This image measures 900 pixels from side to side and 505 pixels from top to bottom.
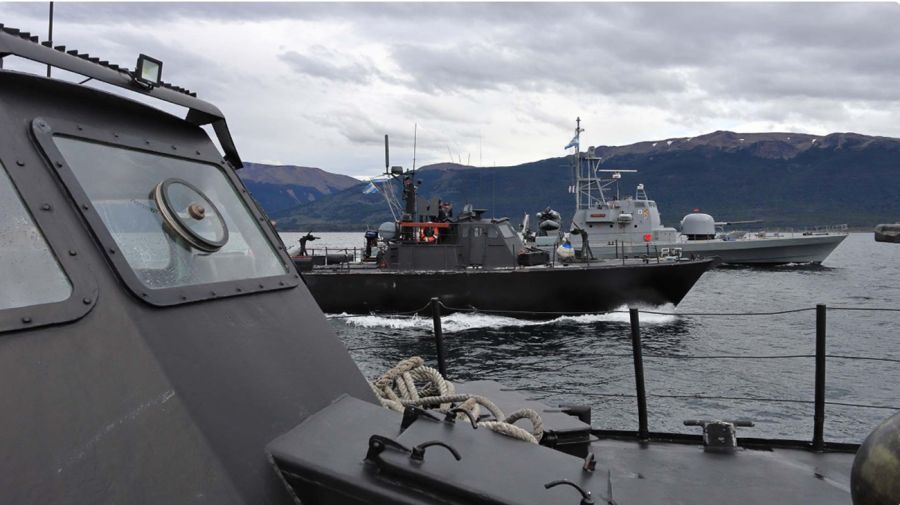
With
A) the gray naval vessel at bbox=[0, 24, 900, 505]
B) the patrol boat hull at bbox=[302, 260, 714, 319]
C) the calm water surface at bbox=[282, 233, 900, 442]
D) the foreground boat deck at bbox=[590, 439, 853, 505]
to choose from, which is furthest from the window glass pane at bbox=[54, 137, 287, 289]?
the patrol boat hull at bbox=[302, 260, 714, 319]

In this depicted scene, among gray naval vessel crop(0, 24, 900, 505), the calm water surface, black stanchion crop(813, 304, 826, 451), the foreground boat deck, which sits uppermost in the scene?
gray naval vessel crop(0, 24, 900, 505)

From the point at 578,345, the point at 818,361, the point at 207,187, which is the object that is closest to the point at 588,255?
the point at 578,345

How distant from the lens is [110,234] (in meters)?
1.82

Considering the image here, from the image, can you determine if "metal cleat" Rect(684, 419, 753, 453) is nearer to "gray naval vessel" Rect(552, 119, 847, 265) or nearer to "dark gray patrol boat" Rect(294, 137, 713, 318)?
"dark gray patrol boat" Rect(294, 137, 713, 318)

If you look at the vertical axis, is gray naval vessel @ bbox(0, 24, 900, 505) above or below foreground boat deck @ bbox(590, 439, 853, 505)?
above

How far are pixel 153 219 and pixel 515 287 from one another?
20367 millimetres

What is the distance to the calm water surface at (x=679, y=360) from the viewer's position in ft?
35.4

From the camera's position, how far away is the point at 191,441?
1.60 meters

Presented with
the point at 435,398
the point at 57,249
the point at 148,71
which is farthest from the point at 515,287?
the point at 57,249

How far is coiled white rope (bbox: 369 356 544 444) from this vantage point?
232cm

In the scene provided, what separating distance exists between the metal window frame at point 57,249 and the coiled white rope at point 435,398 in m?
1.13

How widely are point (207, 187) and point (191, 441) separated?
1144mm

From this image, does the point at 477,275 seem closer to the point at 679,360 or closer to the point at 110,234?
the point at 679,360

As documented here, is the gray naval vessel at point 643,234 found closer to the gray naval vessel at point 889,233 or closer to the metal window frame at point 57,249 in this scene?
the gray naval vessel at point 889,233
